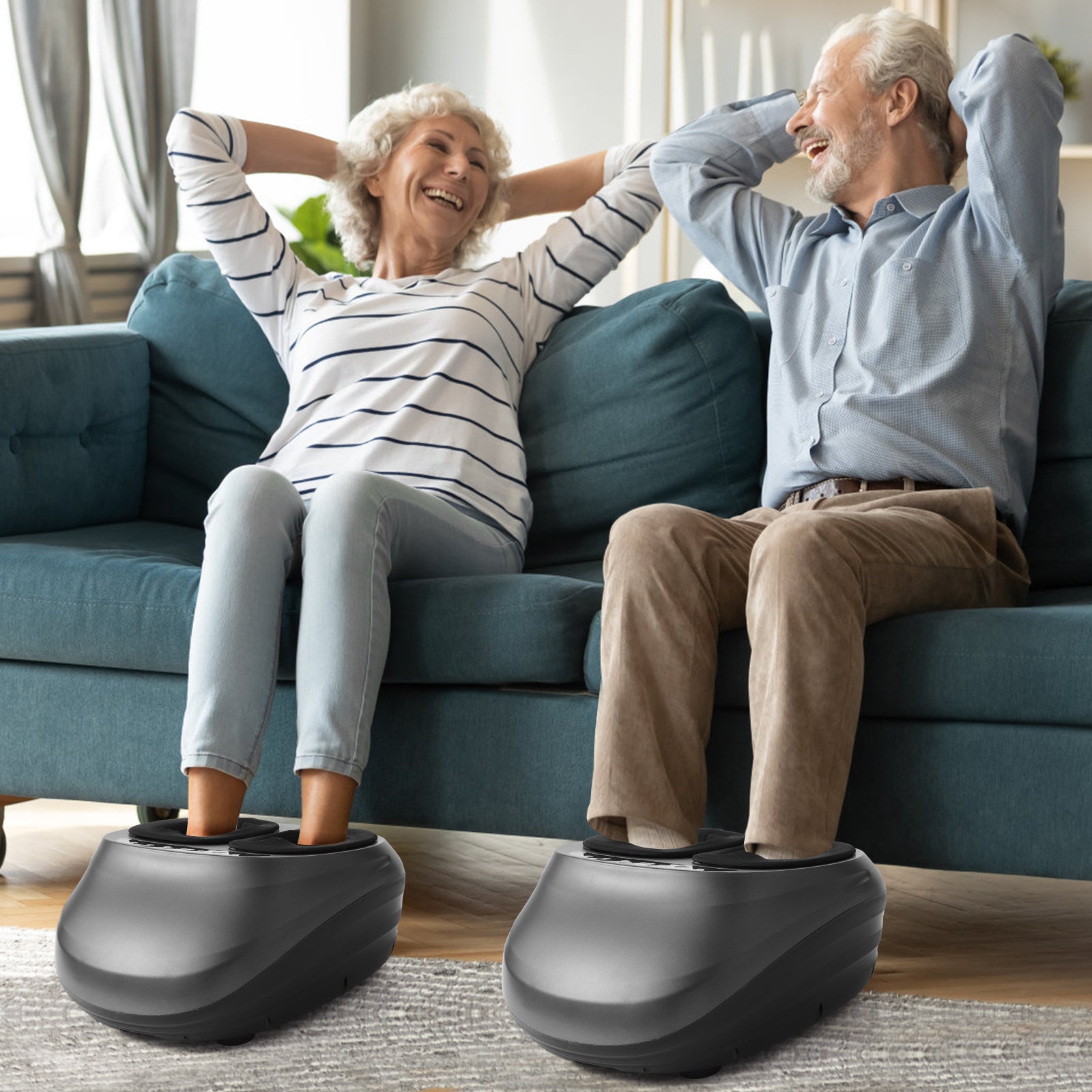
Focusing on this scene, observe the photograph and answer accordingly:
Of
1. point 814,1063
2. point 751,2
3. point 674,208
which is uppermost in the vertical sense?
point 751,2

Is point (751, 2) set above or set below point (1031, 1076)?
above

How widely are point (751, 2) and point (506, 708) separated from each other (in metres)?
2.99

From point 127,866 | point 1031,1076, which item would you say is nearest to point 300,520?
point 127,866

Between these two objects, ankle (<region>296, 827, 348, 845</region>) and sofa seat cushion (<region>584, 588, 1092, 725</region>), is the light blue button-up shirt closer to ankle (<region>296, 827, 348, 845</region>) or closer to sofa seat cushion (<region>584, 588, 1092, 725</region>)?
sofa seat cushion (<region>584, 588, 1092, 725</region>)

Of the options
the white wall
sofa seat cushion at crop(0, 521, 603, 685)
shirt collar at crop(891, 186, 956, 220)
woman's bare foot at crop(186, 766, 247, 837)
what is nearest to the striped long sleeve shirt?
sofa seat cushion at crop(0, 521, 603, 685)

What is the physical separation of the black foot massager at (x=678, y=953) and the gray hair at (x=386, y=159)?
53.5 inches

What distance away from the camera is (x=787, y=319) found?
2184 mm

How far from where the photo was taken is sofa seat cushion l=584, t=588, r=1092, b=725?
1678 millimetres

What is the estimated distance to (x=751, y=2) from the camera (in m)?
4.30

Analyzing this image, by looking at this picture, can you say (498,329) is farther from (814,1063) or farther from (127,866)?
(814,1063)

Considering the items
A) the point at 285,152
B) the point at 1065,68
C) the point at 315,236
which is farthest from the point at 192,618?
the point at 1065,68

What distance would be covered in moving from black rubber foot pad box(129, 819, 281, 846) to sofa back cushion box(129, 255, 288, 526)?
996mm

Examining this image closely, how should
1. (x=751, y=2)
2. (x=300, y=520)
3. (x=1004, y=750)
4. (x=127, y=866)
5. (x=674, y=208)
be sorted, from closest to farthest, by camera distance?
(x=127, y=866) < (x=1004, y=750) < (x=300, y=520) < (x=674, y=208) < (x=751, y=2)

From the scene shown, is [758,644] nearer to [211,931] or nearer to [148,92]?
[211,931]
